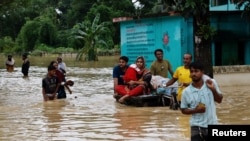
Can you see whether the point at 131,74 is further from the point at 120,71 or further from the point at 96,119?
the point at 96,119

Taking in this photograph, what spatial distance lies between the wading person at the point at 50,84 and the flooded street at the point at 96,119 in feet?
0.74

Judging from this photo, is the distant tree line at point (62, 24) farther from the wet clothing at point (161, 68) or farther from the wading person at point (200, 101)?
the wading person at point (200, 101)

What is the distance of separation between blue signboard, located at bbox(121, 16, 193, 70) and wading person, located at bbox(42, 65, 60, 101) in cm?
788

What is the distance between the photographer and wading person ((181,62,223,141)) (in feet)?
21.6

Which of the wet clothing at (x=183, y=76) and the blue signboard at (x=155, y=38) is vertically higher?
the blue signboard at (x=155, y=38)

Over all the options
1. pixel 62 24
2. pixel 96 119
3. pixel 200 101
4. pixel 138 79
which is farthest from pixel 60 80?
pixel 62 24

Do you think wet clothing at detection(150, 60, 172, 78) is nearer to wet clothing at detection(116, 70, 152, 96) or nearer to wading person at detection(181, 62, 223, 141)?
wet clothing at detection(116, 70, 152, 96)

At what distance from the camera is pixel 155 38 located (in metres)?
24.2

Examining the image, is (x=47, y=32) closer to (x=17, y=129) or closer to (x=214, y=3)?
(x=214, y=3)

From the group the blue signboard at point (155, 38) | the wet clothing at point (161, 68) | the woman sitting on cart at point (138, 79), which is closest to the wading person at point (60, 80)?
the woman sitting on cart at point (138, 79)

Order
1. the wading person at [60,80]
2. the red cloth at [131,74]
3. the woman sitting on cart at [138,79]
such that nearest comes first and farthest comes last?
the woman sitting on cart at [138,79] → the red cloth at [131,74] → the wading person at [60,80]

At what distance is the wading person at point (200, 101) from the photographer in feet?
21.6

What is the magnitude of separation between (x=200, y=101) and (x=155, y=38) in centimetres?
1771

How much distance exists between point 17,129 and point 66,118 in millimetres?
1827
